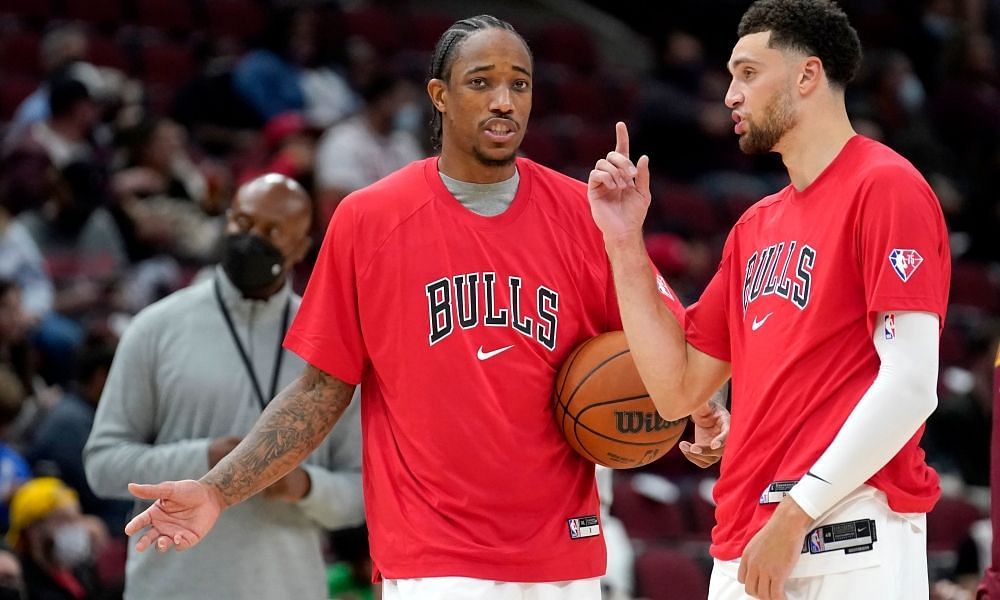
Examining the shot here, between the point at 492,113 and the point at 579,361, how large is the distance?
76 cm

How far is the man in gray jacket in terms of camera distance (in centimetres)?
502

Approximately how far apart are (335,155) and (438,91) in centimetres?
645

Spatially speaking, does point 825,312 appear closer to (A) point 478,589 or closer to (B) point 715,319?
(B) point 715,319

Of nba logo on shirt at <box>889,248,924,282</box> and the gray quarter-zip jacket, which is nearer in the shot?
nba logo on shirt at <box>889,248,924,282</box>

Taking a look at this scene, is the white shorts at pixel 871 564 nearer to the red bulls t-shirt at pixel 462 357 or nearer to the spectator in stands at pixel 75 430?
the red bulls t-shirt at pixel 462 357

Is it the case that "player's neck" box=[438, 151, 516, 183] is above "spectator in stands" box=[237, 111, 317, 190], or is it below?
below

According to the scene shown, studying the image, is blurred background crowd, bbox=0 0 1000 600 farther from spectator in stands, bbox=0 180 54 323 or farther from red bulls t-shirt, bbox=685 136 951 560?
red bulls t-shirt, bbox=685 136 951 560

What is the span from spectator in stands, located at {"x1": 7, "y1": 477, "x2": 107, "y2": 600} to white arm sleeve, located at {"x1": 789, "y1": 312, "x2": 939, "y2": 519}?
12.7 ft

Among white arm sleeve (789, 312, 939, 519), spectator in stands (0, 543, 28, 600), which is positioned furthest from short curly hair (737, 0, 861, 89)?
spectator in stands (0, 543, 28, 600)

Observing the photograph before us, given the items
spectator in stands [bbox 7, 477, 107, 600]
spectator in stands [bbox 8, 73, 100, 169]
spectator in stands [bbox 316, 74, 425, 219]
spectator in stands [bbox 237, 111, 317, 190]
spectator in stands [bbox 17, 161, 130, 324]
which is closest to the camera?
spectator in stands [bbox 7, 477, 107, 600]

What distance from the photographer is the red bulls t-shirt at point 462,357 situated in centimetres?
419

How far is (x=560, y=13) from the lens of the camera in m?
16.1

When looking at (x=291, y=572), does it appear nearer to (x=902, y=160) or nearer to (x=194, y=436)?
(x=194, y=436)

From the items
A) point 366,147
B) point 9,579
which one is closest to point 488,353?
point 9,579
